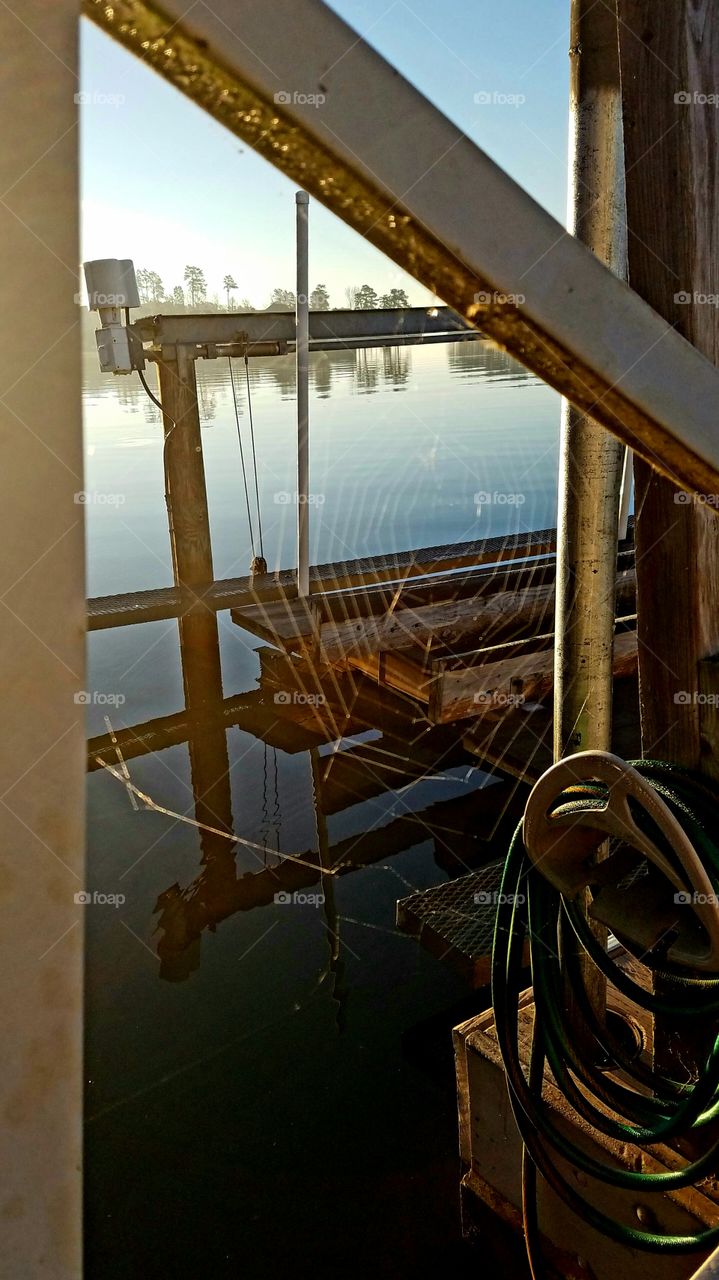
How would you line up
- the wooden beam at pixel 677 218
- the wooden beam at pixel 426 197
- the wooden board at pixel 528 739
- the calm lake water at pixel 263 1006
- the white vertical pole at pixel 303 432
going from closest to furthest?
1. the wooden beam at pixel 426 197
2. the wooden beam at pixel 677 218
3. the calm lake water at pixel 263 1006
4. the wooden board at pixel 528 739
5. the white vertical pole at pixel 303 432

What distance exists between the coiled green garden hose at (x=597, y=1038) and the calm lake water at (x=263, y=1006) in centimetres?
78

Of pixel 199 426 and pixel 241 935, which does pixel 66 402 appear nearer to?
pixel 241 935

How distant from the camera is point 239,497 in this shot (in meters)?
14.1

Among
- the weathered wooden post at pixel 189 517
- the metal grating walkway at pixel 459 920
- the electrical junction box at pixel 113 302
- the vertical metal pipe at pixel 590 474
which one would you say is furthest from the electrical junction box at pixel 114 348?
the vertical metal pipe at pixel 590 474

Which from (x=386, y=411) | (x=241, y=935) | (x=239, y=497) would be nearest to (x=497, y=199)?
(x=241, y=935)

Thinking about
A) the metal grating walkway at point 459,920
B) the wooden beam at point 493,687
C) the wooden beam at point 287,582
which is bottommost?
the metal grating walkway at point 459,920

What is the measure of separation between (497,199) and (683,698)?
3.47ft

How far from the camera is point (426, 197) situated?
2.57 feet

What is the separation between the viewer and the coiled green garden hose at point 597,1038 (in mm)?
1529

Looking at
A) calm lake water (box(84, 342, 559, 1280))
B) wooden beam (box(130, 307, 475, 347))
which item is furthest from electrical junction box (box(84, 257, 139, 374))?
calm lake water (box(84, 342, 559, 1280))

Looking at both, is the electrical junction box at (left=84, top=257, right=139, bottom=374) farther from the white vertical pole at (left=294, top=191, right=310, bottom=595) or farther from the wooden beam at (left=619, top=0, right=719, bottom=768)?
the wooden beam at (left=619, top=0, right=719, bottom=768)

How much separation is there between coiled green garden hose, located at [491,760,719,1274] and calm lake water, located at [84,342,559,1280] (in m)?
0.78

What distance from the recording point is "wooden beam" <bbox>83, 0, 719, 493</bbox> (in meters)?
0.68

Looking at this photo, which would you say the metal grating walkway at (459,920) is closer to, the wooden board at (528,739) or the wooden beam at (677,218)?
the wooden board at (528,739)
